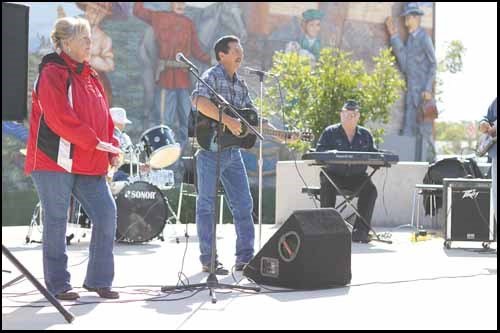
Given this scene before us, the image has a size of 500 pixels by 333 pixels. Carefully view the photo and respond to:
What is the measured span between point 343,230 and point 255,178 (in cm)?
1964

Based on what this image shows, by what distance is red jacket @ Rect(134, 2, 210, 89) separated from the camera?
24.2 m

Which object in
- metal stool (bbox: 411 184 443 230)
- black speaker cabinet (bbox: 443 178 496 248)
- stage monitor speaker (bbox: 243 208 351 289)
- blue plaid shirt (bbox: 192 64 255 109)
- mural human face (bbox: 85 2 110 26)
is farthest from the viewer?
mural human face (bbox: 85 2 110 26)

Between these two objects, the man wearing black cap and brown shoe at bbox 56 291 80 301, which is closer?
brown shoe at bbox 56 291 80 301

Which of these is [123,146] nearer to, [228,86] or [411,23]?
[228,86]

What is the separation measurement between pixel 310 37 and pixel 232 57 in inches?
824

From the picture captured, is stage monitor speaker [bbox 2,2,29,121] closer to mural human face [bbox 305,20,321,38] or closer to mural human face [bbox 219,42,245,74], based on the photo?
mural human face [bbox 219,42,245,74]

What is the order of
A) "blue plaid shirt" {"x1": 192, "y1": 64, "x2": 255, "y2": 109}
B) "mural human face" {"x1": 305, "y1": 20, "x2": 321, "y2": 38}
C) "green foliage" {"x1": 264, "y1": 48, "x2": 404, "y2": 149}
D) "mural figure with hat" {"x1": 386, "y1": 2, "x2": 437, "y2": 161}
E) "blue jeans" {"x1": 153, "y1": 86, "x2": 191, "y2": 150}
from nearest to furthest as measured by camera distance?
"blue plaid shirt" {"x1": 192, "y1": 64, "x2": 255, "y2": 109}, "green foliage" {"x1": 264, "y1": 48, "x2": 404, "y2": 149}, "blue jeans" {"x1": 153, "y1": 86, "x2": 191, "y2": 150}, "mural human face" {"x1": 305, "y1": 20, "x2": 321, "y2": 38}, "mural figure with hat" {"x1": 386, "y1": 2, "x2": 437, "y2": 161}

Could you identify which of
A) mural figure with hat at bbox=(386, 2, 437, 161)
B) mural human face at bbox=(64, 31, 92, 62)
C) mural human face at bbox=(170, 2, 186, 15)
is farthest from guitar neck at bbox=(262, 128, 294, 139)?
mural figure with hat at bbox=(386, 2, 437, 161)

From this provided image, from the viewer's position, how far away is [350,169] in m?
9.73

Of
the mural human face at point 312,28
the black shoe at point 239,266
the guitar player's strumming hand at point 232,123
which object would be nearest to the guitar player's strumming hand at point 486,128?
the guitar player's strumming hand at point 232,123

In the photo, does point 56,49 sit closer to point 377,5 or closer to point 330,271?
point 330,271

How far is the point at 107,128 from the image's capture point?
204 inches

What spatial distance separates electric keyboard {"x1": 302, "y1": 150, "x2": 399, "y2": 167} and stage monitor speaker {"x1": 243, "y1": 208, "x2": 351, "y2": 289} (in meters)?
3.25

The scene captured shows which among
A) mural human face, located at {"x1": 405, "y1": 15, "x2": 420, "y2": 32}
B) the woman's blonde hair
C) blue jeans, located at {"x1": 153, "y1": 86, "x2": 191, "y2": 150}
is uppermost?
mural human face, located at {"x1": 405, "y1": 15, "x2": 420, "y2": 32}
